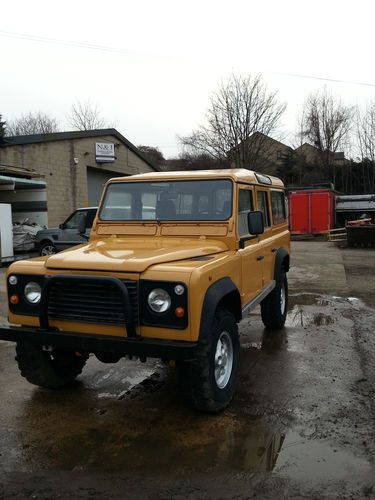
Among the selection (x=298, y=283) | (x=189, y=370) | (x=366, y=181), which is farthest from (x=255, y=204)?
(x=366, y=181)

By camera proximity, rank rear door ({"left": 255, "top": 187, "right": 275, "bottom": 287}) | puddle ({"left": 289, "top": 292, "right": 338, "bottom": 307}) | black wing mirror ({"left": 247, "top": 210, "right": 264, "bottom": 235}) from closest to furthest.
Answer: black wing mirror ({"left": 247, "top": 210, "right": 264, "bottom": 235}) → rear door ({"left": 255, "top": 187, "right": 275, "bottom": 287}) → puddle ({"left": 289, "top": 292, "right": 338, "bottom": 307})

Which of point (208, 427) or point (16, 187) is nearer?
point (208, 427)

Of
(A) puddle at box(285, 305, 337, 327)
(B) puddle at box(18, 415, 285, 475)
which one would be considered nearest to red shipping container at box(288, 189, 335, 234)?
(A) puddle at box(285, 305, 337, 327)

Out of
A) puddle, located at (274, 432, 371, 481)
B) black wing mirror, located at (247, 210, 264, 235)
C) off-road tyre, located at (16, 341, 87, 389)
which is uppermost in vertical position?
black wing mirror, located at (247, 210, 264, 235)

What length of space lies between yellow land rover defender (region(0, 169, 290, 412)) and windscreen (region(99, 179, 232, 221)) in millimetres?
11

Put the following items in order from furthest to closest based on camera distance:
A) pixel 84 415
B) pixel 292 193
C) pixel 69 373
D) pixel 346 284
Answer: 1. pixel 292 193
2. pixel 346 284
3. pixel 69 373
4. pixel 84 415

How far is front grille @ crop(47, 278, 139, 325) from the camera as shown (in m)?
3.63

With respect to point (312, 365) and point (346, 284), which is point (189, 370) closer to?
point (312, 365)

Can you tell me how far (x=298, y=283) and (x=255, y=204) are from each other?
5.91 metres

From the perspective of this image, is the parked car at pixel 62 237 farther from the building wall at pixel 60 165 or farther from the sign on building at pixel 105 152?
the sign on building at pixel 105 152

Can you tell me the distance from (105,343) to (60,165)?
64.6 ft

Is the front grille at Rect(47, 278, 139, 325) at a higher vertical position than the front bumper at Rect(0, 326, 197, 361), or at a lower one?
higher

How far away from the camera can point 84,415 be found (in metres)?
4.07

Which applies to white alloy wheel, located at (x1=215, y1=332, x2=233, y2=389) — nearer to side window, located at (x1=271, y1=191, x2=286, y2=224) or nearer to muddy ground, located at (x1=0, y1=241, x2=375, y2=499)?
muddy ground, located at (x1=0, y1=241, x2=375, y2=499)
